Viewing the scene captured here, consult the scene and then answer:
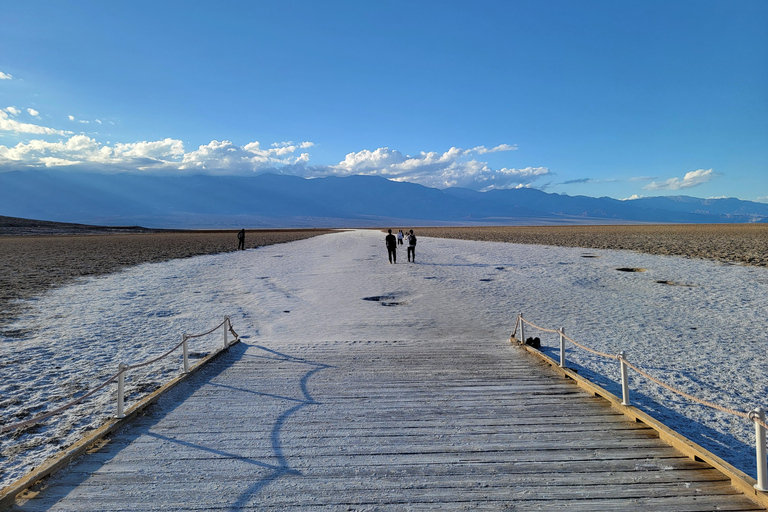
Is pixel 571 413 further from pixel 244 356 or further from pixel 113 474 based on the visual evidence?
pixel 244 356

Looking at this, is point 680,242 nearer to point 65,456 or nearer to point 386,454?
point 386,454

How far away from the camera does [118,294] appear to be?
15078mm

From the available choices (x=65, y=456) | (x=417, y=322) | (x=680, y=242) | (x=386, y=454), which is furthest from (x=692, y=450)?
(x=680, y=242)

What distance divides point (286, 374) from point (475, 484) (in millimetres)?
3841

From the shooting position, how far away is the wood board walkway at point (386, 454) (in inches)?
136

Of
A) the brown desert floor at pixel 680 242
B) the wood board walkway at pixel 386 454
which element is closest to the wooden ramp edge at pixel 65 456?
the wood board walkway at pixel 386 454

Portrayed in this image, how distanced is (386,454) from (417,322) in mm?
6751

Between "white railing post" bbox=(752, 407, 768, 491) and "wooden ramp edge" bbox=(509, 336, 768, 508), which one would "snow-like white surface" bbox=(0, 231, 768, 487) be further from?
"white railing post" bbox=(752, 407, 768, 491)

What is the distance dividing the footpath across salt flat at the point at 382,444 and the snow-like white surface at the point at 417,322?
1.34 meters

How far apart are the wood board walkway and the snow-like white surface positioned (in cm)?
149

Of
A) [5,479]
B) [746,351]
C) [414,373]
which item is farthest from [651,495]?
[746,351]

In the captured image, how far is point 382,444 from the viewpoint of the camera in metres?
4.31

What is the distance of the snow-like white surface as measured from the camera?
6215 millimetres

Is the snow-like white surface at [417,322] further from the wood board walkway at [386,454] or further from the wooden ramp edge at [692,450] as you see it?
the wood board walkway at [386,454]
